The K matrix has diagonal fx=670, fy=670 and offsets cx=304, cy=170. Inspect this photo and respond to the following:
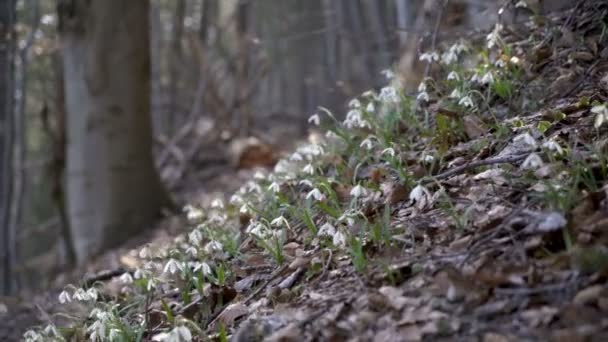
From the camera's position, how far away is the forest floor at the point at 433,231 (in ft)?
7.34

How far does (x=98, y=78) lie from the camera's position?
683 cm

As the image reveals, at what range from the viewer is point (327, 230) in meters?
2.99

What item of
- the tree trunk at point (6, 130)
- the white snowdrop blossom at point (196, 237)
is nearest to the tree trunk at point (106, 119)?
the tree trunk at point (6, 130)

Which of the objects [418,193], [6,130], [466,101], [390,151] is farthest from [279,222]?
[6,130]

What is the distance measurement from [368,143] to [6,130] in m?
4.82

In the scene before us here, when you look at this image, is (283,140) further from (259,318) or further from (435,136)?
(259,318)

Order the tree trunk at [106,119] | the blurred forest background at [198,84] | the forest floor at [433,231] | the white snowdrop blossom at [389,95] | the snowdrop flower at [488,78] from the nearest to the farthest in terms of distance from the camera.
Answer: the forest floor at [433,231] → the snowdrop flower at [488,78] → the white snowdrop blossom at [389,95] → the tree trunk at [106,119] → the blurred forest background at [198,84]

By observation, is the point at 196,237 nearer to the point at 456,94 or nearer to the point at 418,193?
the point at 418,193

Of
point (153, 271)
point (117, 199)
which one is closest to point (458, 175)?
point (153, 271)

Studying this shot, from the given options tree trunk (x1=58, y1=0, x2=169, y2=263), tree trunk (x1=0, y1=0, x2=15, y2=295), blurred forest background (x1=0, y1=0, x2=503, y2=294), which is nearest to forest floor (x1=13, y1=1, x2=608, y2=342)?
blurred forest background (x1=0, y1=0, x2=503, y2=294)

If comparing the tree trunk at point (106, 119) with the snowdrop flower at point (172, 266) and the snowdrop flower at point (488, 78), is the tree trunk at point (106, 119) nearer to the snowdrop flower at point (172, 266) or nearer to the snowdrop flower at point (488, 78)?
the snowdrop flower at point (172, 266)

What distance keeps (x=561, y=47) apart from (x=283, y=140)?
267 inches

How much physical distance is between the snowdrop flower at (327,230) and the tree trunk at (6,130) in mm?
5194

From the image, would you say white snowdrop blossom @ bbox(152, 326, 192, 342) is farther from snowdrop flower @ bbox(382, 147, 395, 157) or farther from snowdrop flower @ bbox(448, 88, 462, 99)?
snowdrop flower @ bbox(448, 88, 462, 99)
